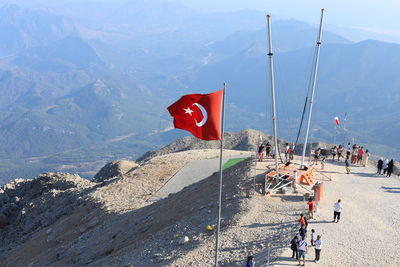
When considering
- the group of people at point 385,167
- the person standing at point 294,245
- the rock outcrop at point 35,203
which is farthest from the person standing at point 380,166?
the rock outcrop at point 35,203

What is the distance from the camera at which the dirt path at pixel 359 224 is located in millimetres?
20259

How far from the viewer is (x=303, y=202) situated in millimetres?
25625

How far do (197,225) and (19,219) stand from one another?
79.6ft

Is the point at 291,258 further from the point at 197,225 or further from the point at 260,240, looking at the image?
the point at 197,225

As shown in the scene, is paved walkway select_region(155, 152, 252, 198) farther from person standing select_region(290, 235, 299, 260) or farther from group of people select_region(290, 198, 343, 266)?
person standing select_region(290, 235, 299, 260)

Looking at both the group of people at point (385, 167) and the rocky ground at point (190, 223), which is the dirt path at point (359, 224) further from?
the group of people at point (385, 167)

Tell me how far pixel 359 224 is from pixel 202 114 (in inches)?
435

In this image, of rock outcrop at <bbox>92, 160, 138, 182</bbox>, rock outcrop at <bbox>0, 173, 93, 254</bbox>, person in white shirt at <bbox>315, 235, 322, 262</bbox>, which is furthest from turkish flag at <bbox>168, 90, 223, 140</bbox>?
rock outcrop at <bbox>92, 160, 138, 182</bbox>

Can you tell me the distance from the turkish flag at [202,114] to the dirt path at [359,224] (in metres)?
6.06

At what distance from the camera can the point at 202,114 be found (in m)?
18.3

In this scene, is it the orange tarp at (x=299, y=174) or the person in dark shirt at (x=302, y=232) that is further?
the orange tarp at (x=299, y=174)

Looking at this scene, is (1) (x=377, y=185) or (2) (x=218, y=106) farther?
(1) (x=377, y=185)

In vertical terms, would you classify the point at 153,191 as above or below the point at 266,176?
below

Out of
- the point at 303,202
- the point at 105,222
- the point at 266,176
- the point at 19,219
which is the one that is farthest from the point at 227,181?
the point at 19,219
